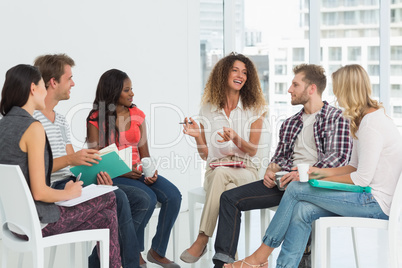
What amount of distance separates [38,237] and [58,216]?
0.14 m

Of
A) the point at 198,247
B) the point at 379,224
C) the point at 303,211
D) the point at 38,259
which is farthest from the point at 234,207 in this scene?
the point at 38,259

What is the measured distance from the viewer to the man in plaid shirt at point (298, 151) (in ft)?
8.44

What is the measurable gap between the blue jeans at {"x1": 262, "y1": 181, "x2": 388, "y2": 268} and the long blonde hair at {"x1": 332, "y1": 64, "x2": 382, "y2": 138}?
303 mm

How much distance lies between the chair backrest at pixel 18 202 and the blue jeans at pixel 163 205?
90cm

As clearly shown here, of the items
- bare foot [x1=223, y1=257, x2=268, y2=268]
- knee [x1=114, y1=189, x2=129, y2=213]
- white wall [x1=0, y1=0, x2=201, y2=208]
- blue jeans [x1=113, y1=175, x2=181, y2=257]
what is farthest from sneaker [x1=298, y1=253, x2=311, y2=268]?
white wall [x1=0, y1=0, x2=201, y2=208]

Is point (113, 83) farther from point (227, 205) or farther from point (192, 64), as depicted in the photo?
point (192, 64)

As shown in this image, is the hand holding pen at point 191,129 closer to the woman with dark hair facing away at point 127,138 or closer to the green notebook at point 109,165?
the woman with dark hair facing away at point 127,138

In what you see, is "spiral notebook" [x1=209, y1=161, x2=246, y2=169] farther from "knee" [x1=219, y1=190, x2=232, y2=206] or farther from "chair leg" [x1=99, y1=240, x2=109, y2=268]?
"chair leg" [x1=99, y1=240, x2=109, y2=268]

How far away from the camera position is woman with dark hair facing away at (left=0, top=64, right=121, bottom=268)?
74.4 inches

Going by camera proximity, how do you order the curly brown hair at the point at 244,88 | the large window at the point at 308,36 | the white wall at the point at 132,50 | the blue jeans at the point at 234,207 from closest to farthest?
the blue jeans at the point at 234,207 → the curly brown hair at the point at 244,88 → the white wall at the point at 132,50 → the large window at the point at 308,36

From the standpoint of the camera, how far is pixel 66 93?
2.71 metres

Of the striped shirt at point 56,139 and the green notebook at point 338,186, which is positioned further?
the striped shirt at point 56,139

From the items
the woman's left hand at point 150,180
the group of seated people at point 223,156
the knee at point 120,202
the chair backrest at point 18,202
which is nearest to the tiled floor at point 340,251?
the group of seated people at point 223,156

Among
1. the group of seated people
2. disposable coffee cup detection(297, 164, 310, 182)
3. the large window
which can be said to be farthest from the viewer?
the large window
